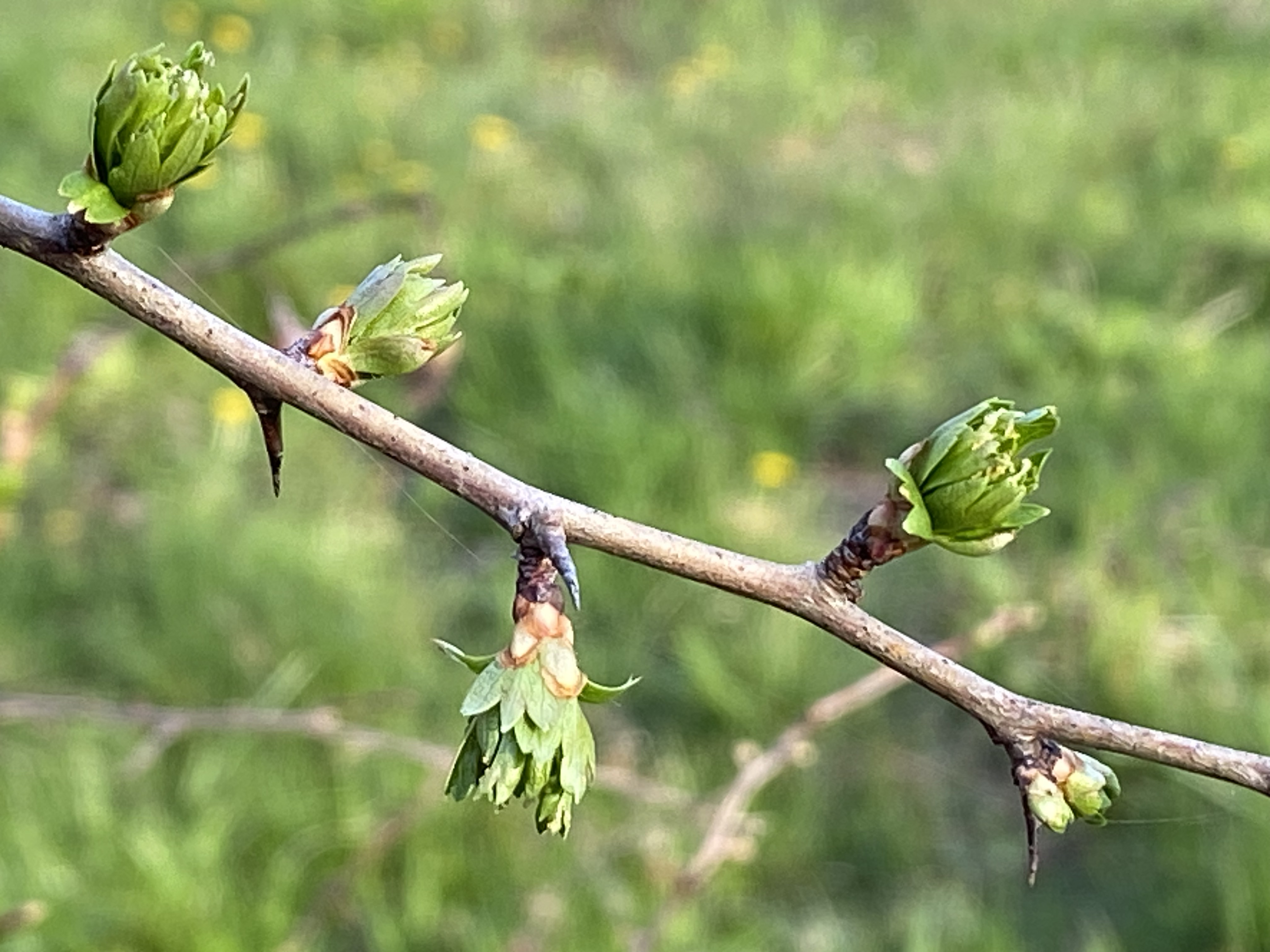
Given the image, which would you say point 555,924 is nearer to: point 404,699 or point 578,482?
point 404,699

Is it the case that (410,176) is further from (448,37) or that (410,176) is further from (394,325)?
(394,325)

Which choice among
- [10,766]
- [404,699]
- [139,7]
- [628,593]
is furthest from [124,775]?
[139,7]

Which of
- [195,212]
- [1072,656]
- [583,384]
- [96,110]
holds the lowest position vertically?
[1072,656]

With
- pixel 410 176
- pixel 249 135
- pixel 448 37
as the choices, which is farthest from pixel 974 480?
pixel 448 37

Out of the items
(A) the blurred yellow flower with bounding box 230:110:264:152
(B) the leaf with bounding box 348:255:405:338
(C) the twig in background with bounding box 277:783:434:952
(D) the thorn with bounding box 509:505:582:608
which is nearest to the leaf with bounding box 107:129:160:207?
(B) the leaf with bounding box 348:255:405:338

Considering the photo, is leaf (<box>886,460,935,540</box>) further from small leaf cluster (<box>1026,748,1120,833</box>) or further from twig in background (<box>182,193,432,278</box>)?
twig in background (<box>182,193,432,278</box>)

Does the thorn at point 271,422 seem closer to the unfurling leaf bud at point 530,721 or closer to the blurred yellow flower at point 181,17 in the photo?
the unfurling leaf bud at point 530,721
